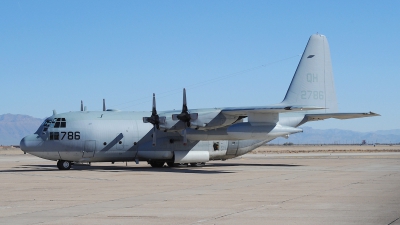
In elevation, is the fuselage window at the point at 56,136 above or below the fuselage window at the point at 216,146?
above

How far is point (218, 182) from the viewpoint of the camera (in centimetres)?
2475

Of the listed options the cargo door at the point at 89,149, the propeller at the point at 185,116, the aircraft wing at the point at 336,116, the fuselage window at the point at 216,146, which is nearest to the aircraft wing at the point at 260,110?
the propeller at the point at 185,116

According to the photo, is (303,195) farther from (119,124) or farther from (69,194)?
(119,124)

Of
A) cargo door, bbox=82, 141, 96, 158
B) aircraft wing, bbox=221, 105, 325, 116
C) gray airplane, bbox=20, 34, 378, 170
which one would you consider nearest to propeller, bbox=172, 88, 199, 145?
gray airplane, bbox=20, 34, 378, 170

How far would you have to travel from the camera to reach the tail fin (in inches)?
1593

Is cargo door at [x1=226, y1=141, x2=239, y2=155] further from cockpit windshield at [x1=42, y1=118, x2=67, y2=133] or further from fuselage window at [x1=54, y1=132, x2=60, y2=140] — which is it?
fuselage window at [x1=54, y1=132, x2=60, y2=140]

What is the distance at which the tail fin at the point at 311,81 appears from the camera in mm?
40469

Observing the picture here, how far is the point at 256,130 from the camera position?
34.2m

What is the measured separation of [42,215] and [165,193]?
619 cm

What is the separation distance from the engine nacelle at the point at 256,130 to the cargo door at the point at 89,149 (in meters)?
8.46

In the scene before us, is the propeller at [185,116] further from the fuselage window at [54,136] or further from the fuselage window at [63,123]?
the fuselage window at [54,136]

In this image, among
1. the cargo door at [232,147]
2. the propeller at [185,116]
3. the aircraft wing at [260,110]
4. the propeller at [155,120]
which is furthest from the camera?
the cargo door at [232,147]

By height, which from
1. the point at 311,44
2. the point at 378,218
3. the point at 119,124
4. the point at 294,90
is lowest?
the point at 378,218

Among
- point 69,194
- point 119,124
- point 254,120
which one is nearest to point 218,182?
point 69,194
